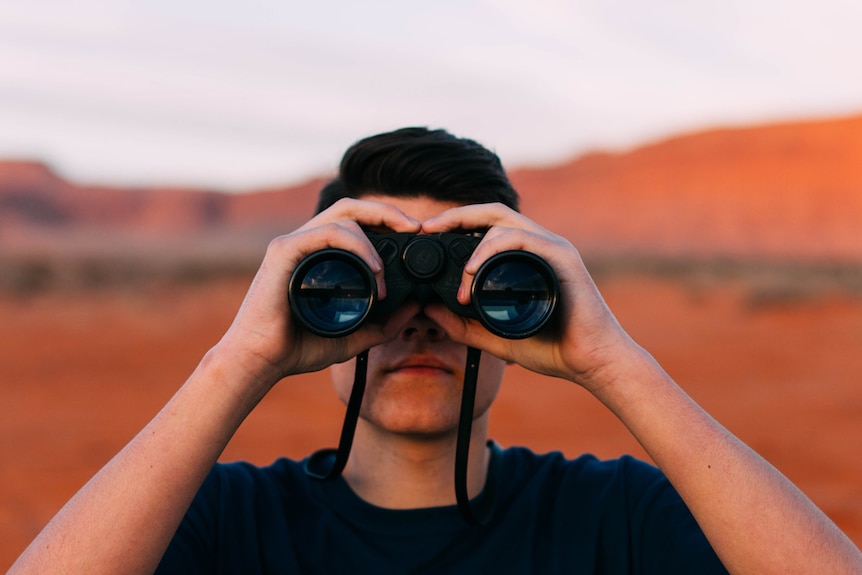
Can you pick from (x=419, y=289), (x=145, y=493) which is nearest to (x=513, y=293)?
(x=419, y=289)

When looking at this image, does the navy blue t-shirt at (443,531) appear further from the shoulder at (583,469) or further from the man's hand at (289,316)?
the man's hand at (289,316)

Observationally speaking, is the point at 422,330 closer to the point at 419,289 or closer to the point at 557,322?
the point at 419,289

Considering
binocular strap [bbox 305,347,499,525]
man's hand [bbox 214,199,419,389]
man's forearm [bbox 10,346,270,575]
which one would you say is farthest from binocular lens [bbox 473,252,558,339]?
man's forearm [bbox 10,346,270,575]

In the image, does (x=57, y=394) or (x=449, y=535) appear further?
(x=57, y=394)

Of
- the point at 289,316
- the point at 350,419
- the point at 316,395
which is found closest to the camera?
the point at 289,316

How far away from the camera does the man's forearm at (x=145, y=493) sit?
1352mm

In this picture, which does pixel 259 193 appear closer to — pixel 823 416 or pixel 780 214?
pixel 780 214

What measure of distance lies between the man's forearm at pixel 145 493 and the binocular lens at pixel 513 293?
0.57m

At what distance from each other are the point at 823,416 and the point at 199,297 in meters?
12.7

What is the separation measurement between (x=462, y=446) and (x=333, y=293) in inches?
17.6

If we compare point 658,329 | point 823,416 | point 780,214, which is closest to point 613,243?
point 780,214

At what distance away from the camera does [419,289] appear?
1791 mm

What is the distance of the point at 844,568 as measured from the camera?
4.54 feet

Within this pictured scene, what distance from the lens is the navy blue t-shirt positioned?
158cm
